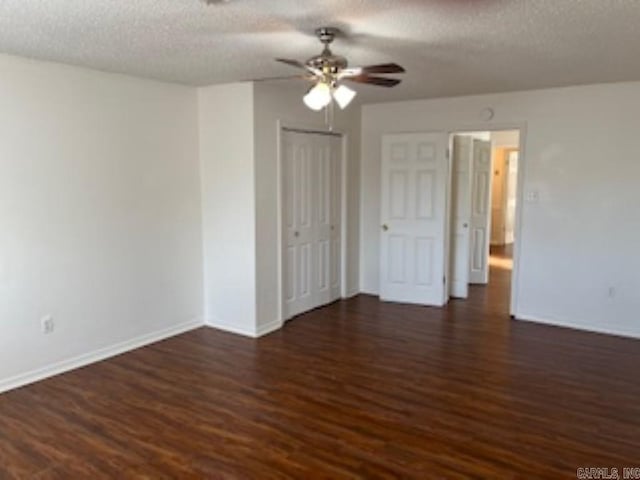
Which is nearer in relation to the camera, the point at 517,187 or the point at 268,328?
the point at 268,328

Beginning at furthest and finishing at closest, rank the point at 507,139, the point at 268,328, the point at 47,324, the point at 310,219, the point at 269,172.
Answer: the point at 507,139, the point at 310,219, the point at 268,328, the point at 269,172, the point at 47,324

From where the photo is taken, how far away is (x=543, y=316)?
5.30 metres

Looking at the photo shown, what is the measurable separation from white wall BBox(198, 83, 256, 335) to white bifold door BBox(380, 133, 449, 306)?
200 cm

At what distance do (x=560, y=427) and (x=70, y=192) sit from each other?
12.5 ft

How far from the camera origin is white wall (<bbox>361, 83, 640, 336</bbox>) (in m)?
4.78

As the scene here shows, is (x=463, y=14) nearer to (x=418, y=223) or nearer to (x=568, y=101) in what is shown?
(x=568, y=101)

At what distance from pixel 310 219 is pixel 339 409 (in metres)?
2.60

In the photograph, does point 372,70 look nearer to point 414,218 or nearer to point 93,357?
point 93,357

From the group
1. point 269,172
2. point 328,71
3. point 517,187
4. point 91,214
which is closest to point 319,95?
point 328,71

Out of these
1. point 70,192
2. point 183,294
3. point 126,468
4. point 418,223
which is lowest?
point 126,468

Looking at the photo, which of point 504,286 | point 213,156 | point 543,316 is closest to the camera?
point 213,156

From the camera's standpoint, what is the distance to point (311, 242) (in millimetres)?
5680

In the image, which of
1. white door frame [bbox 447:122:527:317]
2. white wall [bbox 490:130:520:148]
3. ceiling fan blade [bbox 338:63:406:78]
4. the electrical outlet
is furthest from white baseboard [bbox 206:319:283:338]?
white wall [bbox 490:130:520:148]

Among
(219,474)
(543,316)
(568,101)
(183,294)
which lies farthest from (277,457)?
(568,101)
